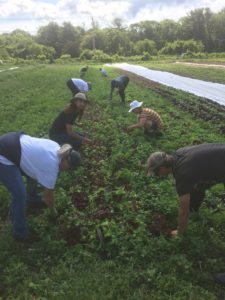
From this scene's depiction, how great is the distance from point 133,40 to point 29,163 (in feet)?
367

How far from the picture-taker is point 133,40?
4427 inches

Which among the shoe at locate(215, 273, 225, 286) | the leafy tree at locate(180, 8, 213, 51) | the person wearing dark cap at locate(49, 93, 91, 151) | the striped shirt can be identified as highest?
the leafy tree at locate(180, 8, 213, 51)

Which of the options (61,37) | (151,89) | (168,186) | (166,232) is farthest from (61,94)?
(61,37)

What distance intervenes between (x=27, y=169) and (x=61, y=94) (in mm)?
14223

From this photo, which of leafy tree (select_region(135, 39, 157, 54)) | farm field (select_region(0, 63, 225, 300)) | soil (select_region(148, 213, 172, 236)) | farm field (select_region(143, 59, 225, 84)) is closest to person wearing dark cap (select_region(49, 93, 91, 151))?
farm field (select_region(0, 63, 225, 300))

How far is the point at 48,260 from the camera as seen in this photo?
5.33 meters

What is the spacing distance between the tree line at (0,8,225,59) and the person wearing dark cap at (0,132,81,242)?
80026 mm

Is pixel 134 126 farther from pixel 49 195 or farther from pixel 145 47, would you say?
pixel 145 47

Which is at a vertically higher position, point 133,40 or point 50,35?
point 50,35

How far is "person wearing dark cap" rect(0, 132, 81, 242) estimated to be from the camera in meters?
5.07

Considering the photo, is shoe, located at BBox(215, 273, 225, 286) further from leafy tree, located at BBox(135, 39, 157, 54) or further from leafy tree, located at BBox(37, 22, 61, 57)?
leafy tree, located at BBox(37, 22, 61, 57)

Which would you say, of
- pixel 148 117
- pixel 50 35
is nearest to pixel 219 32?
pixel 50 35

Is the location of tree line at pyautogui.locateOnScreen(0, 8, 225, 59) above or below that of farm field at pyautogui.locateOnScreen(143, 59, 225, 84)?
above

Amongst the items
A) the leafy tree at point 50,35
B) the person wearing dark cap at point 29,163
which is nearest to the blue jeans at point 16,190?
the person wearing dark cap at point 29,163
